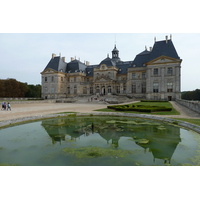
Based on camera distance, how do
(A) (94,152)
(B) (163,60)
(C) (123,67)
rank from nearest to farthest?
(A) (94,152)
(B) (163,60)
(C) (123,67)

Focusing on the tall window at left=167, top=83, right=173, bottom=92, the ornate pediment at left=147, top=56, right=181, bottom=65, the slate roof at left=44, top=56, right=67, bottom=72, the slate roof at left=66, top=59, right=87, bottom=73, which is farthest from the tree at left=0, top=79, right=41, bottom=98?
the tall window at left=167, top=83, right=173, bottom=92

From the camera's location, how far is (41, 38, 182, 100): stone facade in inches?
1742

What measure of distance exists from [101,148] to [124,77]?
51481 millimetres

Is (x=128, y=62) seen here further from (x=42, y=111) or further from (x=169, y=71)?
(x=42, y=111)

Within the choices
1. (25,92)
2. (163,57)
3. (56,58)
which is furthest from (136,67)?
(25,92)

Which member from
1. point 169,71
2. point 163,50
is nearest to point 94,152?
→ point 169,71

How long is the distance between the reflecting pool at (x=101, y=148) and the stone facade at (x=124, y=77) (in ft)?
123

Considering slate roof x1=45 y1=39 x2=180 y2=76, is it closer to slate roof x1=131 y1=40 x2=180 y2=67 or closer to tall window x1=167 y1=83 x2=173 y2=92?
slate roof x1=131 y1=40 x2=180 y2=67

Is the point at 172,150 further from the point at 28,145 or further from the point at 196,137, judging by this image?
the point at 28,145

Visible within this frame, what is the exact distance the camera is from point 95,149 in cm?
750

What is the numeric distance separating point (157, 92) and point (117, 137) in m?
40.2

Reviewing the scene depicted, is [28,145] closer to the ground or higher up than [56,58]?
closer to the ground

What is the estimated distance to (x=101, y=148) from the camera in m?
7.67

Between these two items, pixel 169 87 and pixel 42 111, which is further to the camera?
pixel 169 87
